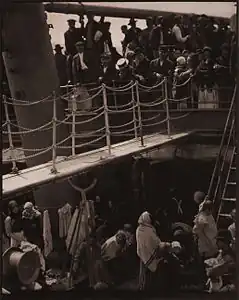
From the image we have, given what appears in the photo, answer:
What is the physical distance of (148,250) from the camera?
52.6 inches

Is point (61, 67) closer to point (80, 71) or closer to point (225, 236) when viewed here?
point (80, 71)

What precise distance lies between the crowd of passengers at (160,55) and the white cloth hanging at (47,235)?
0.69ft

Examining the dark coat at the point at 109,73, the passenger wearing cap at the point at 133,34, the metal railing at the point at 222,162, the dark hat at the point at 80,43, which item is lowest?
the metal railing at the point at 222,162

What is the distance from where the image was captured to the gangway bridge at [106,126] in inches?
52.9

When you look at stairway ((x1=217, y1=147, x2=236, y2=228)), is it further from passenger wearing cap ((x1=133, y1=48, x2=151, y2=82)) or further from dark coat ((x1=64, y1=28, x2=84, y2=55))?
dark coat ((x1=64, y1=28, x2=84, y2=55))

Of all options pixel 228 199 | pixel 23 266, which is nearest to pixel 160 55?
pixel 228 199

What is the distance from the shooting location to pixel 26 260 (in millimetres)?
1335

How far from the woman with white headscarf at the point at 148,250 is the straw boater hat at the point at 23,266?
0.16 meters

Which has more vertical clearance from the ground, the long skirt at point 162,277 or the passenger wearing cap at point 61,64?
the passenger wearing cap at point 61,64

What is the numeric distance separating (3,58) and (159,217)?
0.34 meters

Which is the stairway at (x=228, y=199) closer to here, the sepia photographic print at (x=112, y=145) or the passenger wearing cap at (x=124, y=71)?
the sepia photographic print at (x=112, y=145)

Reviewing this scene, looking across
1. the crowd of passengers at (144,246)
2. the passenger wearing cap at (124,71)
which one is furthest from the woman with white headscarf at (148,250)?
the passenger wearing cap at (124,71)

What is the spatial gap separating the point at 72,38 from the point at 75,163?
0.19 m

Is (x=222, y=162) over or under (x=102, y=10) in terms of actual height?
under
